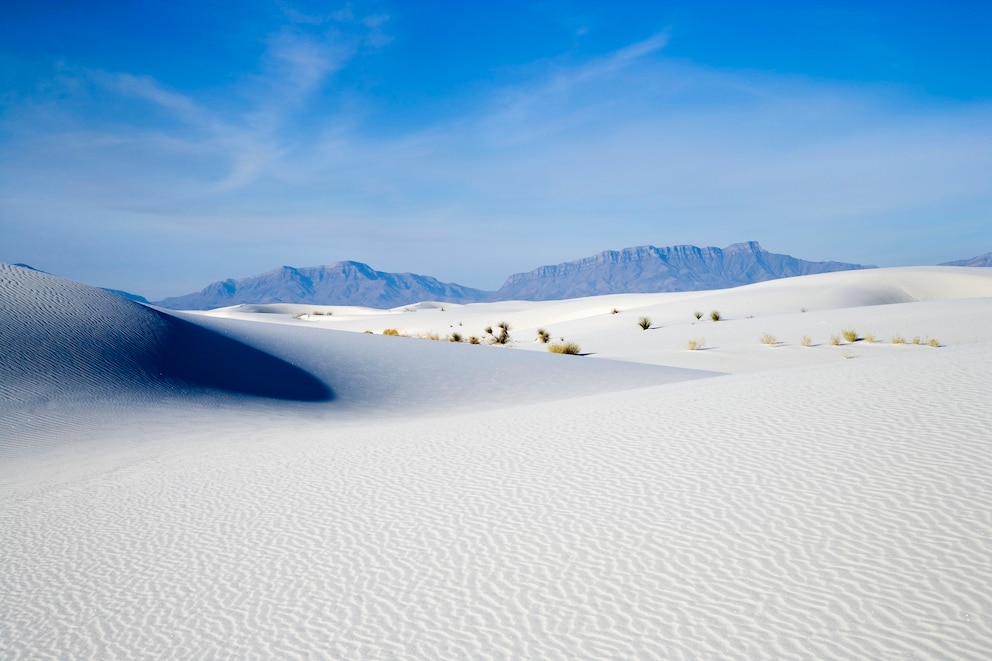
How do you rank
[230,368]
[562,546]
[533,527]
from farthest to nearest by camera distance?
[230,368], [533,527], [562,546]

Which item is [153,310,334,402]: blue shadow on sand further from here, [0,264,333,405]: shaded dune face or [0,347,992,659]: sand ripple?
[0,347,992,659]: sand ripple

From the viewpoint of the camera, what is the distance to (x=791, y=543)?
3.31 meters

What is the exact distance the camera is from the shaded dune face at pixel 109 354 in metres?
10.3

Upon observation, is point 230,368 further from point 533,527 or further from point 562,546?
point 562,546

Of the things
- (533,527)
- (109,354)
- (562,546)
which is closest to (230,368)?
(109,354)

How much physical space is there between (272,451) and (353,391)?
6035 millimetres

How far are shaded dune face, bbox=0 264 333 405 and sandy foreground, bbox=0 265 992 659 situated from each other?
0.78 m

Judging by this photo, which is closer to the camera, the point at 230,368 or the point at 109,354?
the point at 109,354

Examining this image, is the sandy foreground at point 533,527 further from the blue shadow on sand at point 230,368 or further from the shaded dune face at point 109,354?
the blue shadow on sand at point 230,368

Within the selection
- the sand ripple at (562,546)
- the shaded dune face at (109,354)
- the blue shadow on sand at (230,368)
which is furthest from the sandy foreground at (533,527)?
the blue shadow on sand at (230,368)

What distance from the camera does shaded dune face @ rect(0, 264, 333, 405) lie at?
1032 centimetres

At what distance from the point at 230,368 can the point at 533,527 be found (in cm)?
1068

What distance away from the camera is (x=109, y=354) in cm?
1168

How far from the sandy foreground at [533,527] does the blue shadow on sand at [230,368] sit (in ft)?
8.54
